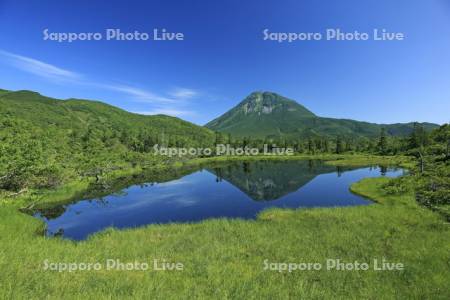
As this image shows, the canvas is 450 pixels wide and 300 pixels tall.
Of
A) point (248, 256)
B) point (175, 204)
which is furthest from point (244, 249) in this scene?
point (175, 204)

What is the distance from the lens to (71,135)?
107688mm

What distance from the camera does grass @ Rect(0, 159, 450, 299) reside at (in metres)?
13.0

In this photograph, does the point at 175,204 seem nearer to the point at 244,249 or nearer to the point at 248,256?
the point at 244,249

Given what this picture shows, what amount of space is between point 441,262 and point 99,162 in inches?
3343

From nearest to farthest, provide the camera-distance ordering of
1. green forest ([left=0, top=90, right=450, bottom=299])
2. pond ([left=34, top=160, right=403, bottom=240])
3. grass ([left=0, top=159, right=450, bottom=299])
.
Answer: grass ([left=0, top=159, right=450, bottom=299])
green forest ([left=0, top=90, right=450, bottom=299])
pond ([left=34, top=160, right=403, bottom=240])

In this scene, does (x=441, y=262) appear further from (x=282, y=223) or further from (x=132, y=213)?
(x=132, y=213)

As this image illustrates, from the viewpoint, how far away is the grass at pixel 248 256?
1298 cm

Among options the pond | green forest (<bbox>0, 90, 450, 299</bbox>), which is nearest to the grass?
green forest (<bbox>0, 90, 450, 299</bbox>)

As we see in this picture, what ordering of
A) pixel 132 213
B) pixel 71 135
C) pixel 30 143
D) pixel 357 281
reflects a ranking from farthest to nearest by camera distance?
pixel 71 135 < pixel 30 143 < pixel 132 213 < pixel 357 281

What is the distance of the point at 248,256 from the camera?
1967 cm

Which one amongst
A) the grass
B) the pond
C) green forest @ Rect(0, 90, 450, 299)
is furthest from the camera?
the pond

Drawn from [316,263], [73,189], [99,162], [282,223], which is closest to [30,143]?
[73,189]

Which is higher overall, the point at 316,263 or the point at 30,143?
the point at 30,143

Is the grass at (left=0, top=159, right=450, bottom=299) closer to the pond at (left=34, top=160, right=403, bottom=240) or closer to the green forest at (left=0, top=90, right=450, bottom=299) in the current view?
the green forest at (left=0, top=90, right=450, bottom=299)
